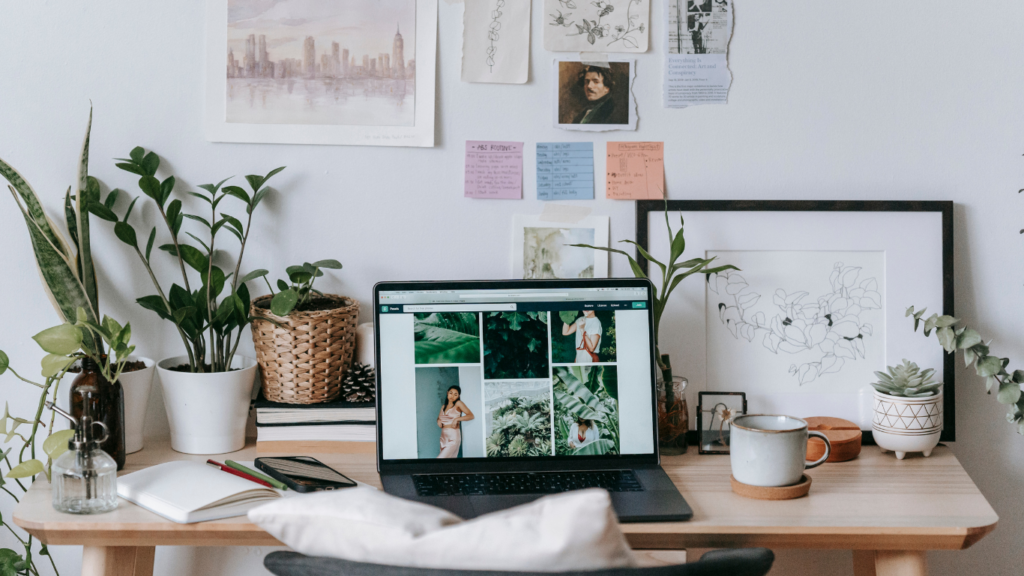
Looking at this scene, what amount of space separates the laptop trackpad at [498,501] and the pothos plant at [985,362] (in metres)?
0.68

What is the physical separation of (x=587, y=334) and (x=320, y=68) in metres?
0.61

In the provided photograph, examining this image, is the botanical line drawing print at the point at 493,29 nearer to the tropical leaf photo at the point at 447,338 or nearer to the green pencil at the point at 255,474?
the tropical leaf photo at the point at 447,338

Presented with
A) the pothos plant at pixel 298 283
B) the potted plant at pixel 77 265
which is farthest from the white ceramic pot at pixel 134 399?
the pothos plant at pixel 298 283

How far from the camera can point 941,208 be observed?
1.25 meters

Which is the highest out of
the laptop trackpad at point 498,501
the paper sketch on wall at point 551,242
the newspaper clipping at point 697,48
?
the newspaper clipping at point 697,48

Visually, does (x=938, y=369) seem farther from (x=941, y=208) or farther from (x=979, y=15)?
(x=979, y=15)

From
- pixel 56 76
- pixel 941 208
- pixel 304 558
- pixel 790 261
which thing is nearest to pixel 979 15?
pixel 941 208

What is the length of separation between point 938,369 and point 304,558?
3.53 ft

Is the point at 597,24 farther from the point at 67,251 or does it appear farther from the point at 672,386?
the point at 67,251

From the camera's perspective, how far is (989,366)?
114 centimetres

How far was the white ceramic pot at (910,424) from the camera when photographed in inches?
45.2

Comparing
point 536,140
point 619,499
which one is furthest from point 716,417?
point 536,140

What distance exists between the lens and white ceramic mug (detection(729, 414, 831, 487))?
38.9 inches

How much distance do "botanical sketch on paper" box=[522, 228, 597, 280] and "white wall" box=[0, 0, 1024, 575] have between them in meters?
0.04
